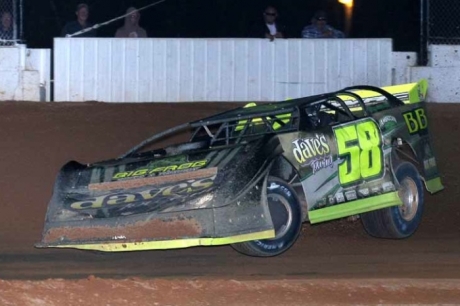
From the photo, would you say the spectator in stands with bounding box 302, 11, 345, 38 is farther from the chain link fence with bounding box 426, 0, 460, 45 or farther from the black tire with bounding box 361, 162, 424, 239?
the black tire with bounding box 361, 162, 424, 239

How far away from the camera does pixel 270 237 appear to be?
10.2 metres

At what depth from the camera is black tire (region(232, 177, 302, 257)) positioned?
34.6 ft

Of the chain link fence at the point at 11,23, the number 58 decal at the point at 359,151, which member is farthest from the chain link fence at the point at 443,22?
the chain link fence at the point at 11,23

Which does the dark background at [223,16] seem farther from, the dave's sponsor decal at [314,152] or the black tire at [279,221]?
the black tire at [279,221]

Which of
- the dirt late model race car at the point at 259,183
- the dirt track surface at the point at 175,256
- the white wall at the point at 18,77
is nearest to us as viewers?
the dirt track surface at the point at 175,256

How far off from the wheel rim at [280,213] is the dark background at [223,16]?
34.4 feet

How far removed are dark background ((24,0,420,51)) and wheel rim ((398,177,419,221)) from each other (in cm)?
858

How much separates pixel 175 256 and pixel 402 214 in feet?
8.56

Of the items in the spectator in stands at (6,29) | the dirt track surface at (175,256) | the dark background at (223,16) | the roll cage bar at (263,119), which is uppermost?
the dark background at (223,16)

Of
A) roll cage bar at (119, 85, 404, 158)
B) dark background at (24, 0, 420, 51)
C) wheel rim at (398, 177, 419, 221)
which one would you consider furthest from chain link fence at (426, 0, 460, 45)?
wheel rim at (398, 177, 419, 221)

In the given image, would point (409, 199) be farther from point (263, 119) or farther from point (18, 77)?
point (18, 77)

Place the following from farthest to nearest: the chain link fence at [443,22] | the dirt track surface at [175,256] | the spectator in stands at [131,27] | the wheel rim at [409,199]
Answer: the spectator in stands at [131,27], the chain link fence at [443,22], the wheel rim at [409,199], the dirt track surface at [175,256]

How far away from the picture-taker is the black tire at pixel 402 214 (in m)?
12.0

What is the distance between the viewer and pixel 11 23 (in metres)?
17.0
